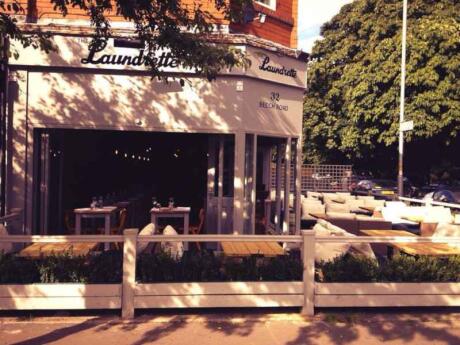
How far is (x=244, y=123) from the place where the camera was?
31.9 feet

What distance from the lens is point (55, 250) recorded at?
6555mm

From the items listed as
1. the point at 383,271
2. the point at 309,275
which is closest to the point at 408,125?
the point at 383,271

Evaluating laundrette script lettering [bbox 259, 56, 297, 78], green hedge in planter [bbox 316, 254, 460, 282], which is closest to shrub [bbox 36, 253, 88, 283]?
green hedge in planter [bbox 316, 254, 460, 282]

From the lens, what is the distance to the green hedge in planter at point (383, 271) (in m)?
6.29

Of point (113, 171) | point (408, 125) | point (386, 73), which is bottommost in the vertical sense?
point (113, 171)

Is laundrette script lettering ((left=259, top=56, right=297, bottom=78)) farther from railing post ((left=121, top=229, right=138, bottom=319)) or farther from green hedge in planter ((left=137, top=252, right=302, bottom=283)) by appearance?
railing post ((left=121, top=229, right=138, bottom=319))

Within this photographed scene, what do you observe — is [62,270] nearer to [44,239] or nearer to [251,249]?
[44,239]

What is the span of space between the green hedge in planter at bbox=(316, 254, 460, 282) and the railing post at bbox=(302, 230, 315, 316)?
0.38 metres

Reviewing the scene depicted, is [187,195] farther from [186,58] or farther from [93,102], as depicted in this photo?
[186,58]

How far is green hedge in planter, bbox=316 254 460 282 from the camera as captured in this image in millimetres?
6285

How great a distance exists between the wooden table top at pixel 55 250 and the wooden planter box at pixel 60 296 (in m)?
0.59

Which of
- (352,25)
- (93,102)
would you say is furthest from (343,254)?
(352,25)


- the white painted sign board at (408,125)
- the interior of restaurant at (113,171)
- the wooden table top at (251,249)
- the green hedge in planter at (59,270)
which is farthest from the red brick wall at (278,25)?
the green hedge in planter at (59,270)

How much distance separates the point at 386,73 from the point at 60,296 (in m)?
23.6
